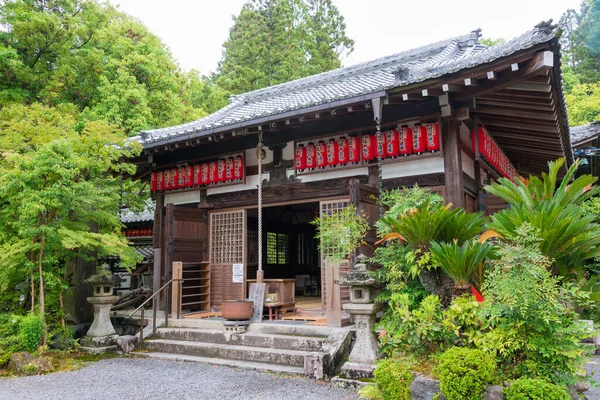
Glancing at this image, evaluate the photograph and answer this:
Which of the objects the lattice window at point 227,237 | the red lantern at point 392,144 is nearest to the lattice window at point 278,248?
the lattice window at point 227,237

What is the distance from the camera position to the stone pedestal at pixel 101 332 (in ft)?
28.7

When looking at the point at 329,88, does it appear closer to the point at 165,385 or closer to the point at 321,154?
the point at 321,154

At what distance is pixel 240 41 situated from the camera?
103 feet

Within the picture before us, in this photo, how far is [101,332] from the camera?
897 centimetres

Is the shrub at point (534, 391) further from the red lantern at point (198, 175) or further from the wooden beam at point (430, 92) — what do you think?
the red lantern at point (198, 175)

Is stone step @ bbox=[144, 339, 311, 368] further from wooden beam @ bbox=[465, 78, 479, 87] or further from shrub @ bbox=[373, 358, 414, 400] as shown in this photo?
wooden beam @ bbox=[465, 78, 479, 87]

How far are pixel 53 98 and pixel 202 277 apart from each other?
33.2 ft

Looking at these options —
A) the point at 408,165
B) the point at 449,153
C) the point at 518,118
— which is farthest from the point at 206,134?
the point at 518,118

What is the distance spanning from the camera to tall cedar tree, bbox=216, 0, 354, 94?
2958 centimetres

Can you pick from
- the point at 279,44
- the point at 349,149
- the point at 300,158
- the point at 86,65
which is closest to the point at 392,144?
the point at 349,149

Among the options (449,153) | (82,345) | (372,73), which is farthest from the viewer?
(372,73)

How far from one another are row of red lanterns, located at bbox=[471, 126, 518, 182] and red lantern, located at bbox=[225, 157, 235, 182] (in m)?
5.55

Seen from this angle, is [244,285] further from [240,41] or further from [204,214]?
[240,41]

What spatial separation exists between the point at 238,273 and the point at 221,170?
2.60 meters
